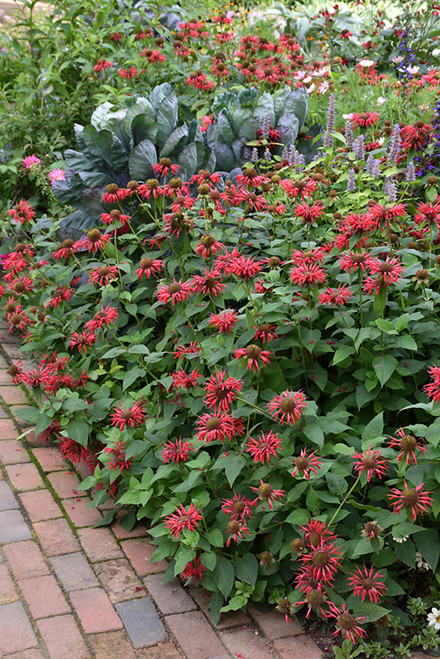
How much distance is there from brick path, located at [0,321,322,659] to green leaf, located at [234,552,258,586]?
0.14 m

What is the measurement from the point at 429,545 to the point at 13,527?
1.44 meters

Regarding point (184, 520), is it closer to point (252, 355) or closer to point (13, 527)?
point (252, 355)

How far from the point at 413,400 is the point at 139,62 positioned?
3.26 m

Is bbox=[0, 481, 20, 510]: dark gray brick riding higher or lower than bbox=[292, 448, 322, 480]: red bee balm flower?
lower

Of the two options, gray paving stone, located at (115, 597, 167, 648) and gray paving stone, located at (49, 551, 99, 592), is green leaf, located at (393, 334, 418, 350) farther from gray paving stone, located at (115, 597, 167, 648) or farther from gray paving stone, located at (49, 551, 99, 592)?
gray paving stone, located at (49, 551, 99, 592)

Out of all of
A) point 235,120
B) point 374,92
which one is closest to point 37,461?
point 235,120

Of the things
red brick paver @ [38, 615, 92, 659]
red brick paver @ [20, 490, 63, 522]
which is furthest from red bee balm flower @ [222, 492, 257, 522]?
red brick paver @ [20, 490, 63, 522]

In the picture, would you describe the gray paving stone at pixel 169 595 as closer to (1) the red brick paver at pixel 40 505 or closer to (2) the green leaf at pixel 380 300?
(1) the red brick paver at pixel 40 505

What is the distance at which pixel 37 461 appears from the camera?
2.87m

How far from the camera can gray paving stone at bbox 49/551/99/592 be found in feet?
7.23

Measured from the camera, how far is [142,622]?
2078mm

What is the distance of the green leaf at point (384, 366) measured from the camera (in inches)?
83.6

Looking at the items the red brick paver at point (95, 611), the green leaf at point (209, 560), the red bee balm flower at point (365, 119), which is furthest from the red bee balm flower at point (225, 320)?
the red bee balm flower at point (365, 119)

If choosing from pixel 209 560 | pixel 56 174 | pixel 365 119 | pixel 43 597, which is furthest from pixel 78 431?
pixel 365 119
